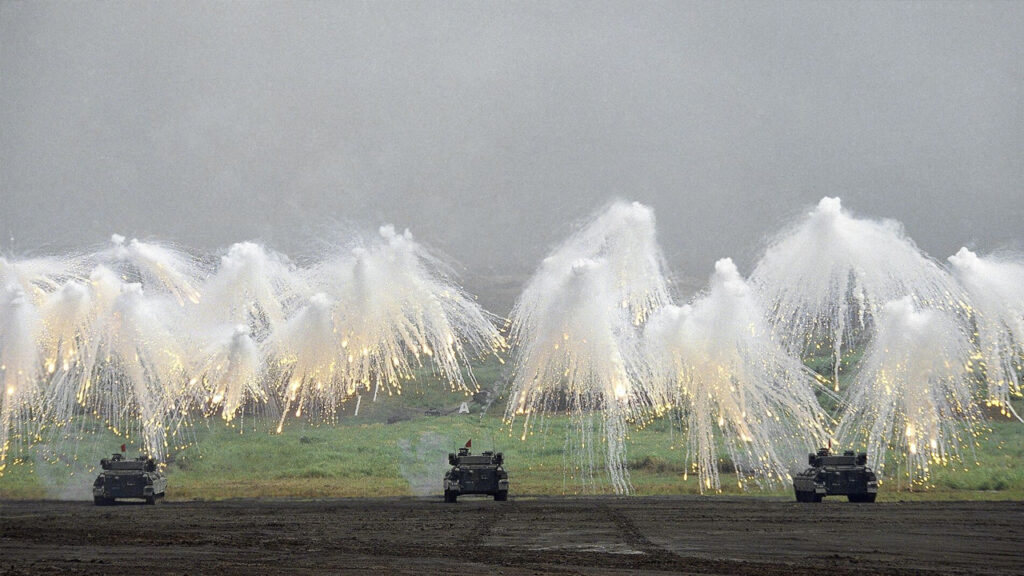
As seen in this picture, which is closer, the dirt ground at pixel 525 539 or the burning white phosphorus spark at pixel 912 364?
the dirt ground at pixel 525 539

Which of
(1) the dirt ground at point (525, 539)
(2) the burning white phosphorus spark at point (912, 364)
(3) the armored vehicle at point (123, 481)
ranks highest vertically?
(2) the burning white phosphorus spark at point (912, 364)

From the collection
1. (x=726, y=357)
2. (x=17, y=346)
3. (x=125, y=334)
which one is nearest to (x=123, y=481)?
(x=125, y=334)

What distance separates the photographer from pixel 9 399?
53.8m

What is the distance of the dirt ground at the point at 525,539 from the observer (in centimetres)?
2350

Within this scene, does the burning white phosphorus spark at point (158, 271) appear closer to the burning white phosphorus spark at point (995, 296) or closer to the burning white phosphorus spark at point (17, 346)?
the burning white phosphorus spark at point (17, 346)

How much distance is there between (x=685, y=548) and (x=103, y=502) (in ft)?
112

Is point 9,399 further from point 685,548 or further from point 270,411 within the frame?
point 685,548

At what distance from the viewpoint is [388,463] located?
2704 inches

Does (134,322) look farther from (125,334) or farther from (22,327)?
(22,327)

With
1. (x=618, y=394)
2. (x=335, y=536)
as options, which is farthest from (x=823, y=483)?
(x=335, y=536)

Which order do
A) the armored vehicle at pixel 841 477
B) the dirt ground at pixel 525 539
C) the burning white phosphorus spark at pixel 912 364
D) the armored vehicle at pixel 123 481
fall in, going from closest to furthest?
the dirt ground at pixel 525 539 < the armored vehicle at pixel 841 477 < the burning white phosphorus spark at pixel 912 364 < the armored vehicle at pixel 123 481

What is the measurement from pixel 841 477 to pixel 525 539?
21188 mm

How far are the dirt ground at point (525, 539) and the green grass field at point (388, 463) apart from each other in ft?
44.3

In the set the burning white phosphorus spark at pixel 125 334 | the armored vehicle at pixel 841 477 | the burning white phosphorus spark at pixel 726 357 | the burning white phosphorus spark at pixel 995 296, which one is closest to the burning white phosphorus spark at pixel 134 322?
the burning white phosphorus spark at pixel 125 334
